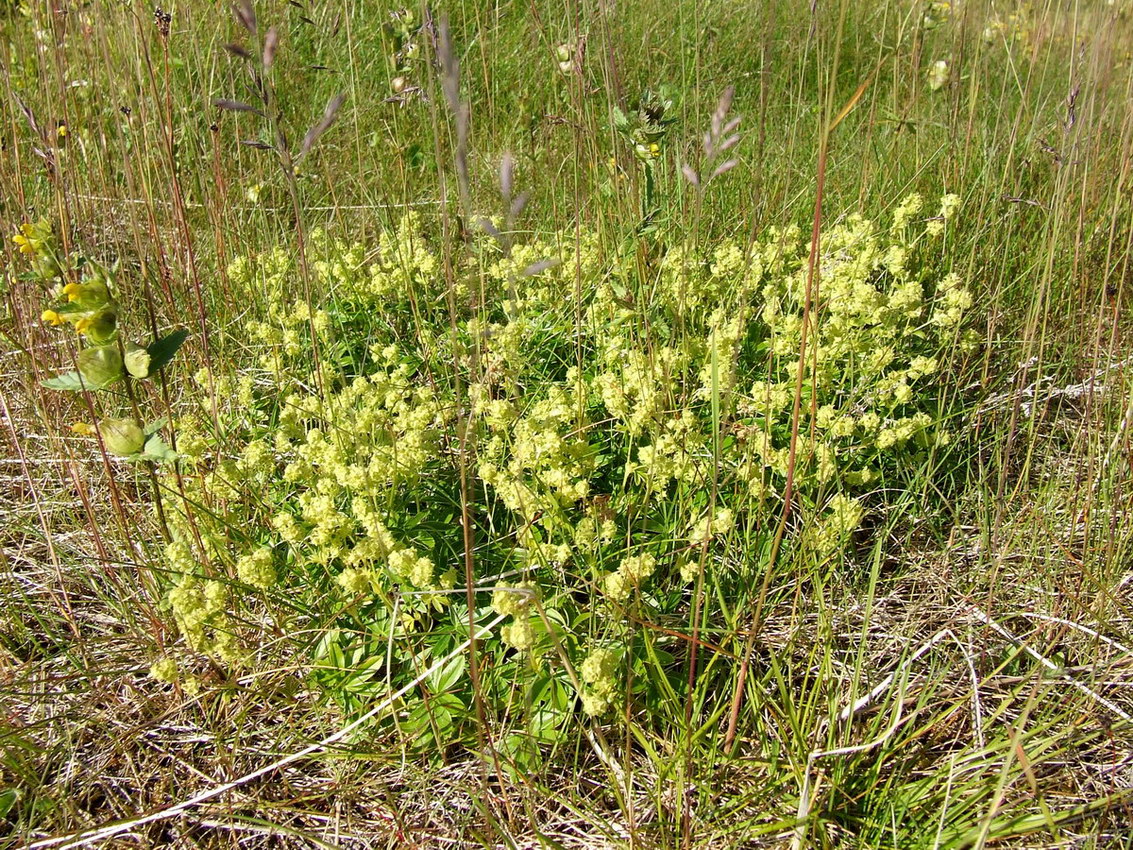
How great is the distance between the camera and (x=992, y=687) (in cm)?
148

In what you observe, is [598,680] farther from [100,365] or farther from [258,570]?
[100,365]

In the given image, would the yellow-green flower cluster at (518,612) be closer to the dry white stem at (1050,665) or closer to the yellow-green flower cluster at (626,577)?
the yellow-green flower cluster at (626,577)

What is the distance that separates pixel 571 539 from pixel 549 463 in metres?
0.15

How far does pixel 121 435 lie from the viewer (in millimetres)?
1369

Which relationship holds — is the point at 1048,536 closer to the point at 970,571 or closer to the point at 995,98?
the point at 970,571

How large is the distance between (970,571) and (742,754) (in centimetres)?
67

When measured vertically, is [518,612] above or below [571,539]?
above

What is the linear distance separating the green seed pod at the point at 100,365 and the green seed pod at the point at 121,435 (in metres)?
0.06

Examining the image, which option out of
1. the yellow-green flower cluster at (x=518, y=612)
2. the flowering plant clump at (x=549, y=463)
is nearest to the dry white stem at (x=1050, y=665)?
the flowering plant clump at (x=549, y=463)

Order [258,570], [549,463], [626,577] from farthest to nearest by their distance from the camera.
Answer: [549,463] < [258,570] < [626,577]

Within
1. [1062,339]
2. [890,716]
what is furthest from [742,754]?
[1062,339]

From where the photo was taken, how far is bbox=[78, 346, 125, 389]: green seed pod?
134cm

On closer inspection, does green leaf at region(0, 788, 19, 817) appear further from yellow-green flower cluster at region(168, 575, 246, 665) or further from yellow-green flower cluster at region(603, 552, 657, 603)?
yellow-green flower cluster at region(603, 552, 657, 603)

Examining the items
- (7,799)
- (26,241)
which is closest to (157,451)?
(26,241)
